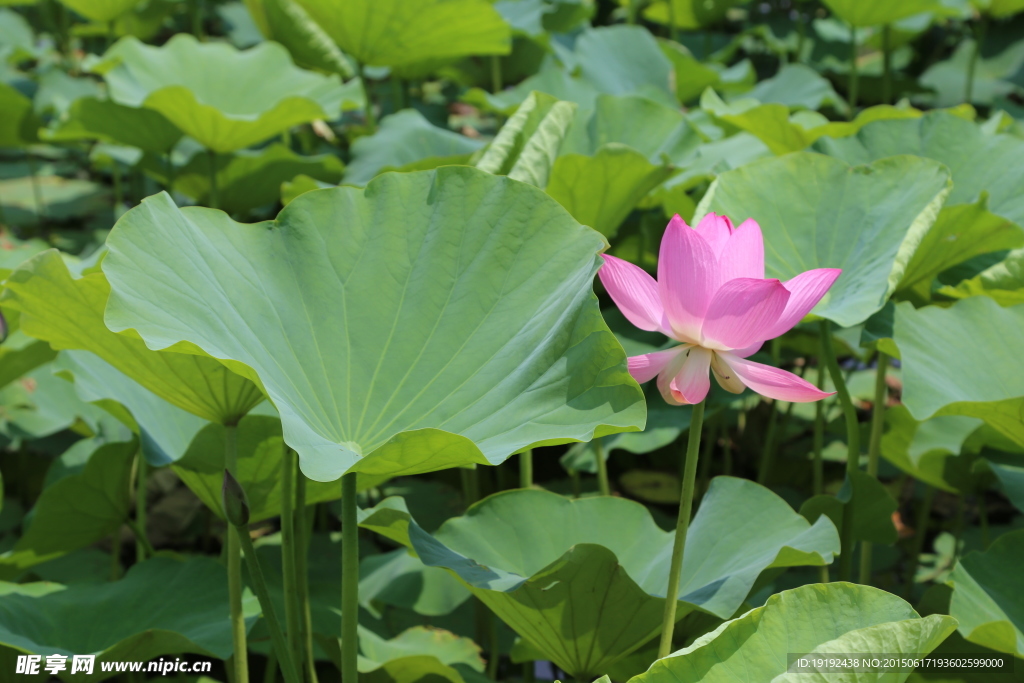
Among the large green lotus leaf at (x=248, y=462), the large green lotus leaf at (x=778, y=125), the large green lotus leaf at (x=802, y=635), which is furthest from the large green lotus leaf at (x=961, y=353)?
the large green lotus leaf at (x=248, y=462)

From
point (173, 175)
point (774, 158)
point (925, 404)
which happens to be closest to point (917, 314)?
point (925, 404)

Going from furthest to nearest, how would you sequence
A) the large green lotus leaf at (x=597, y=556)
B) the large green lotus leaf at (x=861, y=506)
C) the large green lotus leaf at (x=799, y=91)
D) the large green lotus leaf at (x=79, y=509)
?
1. the large green lotus leaf at (x=799, y=91)
2. the large green lotus leaf at (x=79, y=509)
3. the large green lotus leaf at (x=861, y=506)
4. the large green lotus leaf at (x=597, y=556)

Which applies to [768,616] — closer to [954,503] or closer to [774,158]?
[774,158]

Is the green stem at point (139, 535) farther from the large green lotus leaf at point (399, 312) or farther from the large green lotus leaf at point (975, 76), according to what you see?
the large green lotus leaf at point (975, 76)

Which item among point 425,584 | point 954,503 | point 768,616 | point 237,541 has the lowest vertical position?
point 954,503

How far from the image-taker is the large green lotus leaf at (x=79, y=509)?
1.27m

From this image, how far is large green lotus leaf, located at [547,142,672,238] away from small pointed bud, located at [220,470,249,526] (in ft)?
2.19

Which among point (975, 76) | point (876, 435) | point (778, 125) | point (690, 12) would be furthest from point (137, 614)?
point (975, 76)

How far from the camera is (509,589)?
2.97 feet

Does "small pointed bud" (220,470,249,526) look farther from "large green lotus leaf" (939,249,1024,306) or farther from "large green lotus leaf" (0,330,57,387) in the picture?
"large green lotus leaf" (939,249,1024,306)

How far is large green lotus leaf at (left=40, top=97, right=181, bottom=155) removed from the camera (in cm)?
203

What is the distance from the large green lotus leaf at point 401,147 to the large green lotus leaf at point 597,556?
101cm

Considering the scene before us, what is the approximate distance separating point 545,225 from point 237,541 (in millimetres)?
506

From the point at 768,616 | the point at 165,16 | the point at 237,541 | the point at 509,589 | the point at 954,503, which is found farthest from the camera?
the point at 165,16
